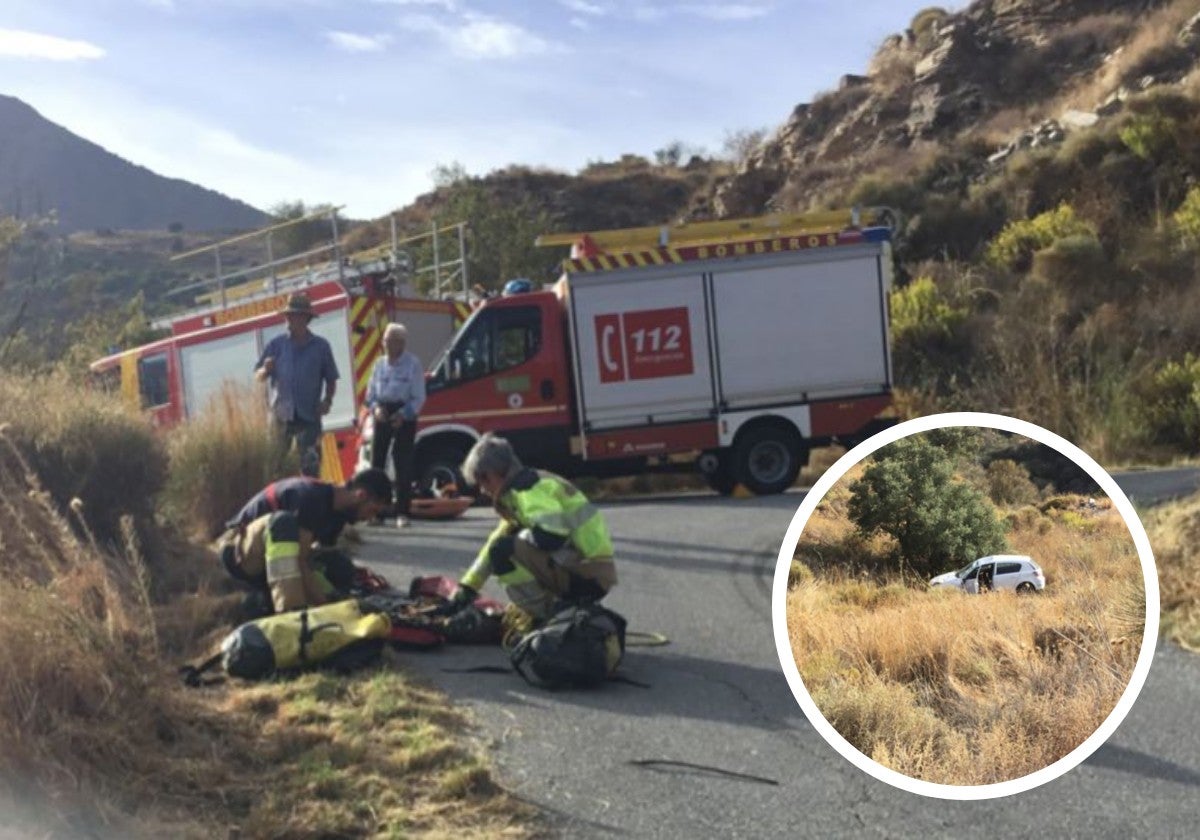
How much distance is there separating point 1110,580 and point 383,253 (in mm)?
17249

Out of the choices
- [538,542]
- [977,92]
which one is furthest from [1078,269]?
[538,542]

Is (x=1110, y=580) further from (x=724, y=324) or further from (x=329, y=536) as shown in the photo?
(x=724, y=324)

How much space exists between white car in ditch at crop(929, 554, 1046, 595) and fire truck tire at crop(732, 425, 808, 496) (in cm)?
1174

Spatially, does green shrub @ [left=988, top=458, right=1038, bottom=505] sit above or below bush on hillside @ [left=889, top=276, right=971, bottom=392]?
below

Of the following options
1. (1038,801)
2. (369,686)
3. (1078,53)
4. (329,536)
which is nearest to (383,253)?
(329,536)

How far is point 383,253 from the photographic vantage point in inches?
727

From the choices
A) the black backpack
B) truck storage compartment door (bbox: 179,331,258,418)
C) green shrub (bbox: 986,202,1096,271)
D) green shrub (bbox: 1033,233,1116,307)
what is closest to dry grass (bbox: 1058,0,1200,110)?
green shrub (bbox: 986,202,1096,271)

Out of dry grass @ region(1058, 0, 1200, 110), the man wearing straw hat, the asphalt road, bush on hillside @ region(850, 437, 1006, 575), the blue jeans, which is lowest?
the asphalt road

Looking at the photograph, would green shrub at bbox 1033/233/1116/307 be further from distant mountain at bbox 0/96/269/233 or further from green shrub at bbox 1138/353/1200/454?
distant mountain at bbox 0/96/269/233

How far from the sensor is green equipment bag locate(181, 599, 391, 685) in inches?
239

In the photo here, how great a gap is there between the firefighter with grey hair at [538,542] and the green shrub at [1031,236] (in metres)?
18.6

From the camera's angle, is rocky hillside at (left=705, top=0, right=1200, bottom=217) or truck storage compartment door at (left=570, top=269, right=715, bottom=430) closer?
truck storage compartment door at (left=570, top=269, right=715, bottom=430)

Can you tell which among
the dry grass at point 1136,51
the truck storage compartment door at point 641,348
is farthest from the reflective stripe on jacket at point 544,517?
the dry grass at point 1136,51

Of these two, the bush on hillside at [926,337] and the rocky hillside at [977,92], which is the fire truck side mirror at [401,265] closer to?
the bush on hillside at [926,337]
